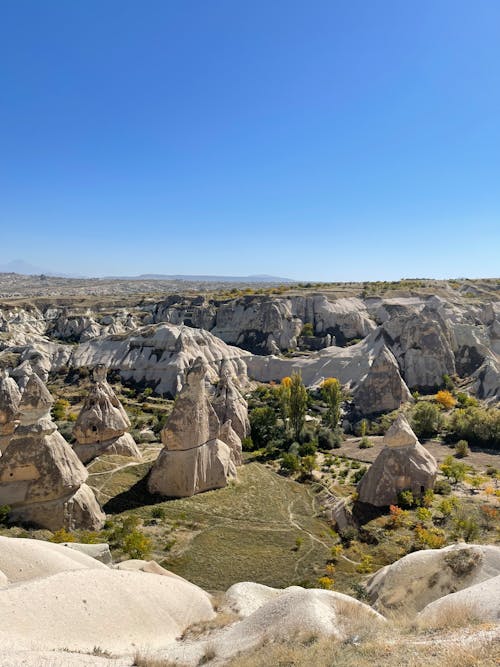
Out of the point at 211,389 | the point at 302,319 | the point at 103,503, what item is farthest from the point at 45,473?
the point at 302,319

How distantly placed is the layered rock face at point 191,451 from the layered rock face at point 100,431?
4.71 metres

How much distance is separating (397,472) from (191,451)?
9259mm

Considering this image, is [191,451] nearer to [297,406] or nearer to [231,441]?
[231,441]

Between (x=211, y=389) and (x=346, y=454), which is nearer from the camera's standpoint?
(x=346, y=454)

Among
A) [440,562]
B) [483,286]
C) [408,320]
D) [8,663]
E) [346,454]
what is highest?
[483,286]

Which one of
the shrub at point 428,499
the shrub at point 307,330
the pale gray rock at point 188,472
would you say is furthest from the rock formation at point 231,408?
the shrub at point 307,330

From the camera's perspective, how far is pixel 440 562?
1225 centimetres

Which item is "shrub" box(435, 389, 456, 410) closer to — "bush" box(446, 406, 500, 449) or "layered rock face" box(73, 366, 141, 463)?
"bush" box(446, 406, 500, 449)

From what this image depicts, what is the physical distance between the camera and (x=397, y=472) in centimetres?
2111

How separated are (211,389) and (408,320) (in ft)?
74.1

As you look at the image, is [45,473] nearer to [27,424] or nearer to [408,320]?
[27,424]

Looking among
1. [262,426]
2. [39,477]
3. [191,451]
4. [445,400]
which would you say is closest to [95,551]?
[39,477]

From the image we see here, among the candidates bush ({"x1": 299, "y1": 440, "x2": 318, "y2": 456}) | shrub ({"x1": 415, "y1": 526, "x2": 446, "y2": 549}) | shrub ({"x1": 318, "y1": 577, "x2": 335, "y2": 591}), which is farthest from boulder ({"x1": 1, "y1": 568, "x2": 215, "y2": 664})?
bush ({"x1": 299, "y1": 440, "x2": 318, "y2": 456})

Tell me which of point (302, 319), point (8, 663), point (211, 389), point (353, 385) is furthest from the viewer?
point (302, 319)
